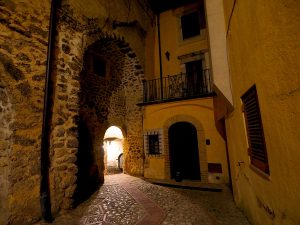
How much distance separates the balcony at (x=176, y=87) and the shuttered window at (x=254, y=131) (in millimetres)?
5294

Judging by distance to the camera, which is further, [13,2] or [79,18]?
[79,18]

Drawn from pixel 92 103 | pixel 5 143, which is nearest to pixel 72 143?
pixel 5 143

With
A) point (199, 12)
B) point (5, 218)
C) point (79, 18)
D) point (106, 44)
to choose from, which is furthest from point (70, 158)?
point (199, 12)

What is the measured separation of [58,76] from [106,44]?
12.3 ft

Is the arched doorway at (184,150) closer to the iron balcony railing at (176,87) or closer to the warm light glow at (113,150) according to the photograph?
the iron balcony railing at (176,87)

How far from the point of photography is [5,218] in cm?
318

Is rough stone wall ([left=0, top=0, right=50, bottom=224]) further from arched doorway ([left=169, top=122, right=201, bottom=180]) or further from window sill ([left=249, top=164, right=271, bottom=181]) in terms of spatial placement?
arched doorway ([left=169, top=122, right=201, bottom=180])

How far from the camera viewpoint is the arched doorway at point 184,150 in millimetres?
7543

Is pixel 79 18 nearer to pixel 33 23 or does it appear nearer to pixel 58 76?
pixel 33 23

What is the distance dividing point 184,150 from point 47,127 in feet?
18.2

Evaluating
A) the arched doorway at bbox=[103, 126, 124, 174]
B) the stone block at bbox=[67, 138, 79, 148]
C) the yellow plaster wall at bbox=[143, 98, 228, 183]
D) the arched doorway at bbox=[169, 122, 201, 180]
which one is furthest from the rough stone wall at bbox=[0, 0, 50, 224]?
the arched doorway at bbox=[103, 126, 124, 174]

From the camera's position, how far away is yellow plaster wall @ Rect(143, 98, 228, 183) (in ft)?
22.1

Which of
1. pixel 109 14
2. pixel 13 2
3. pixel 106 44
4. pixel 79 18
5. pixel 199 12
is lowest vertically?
pixel 13 2

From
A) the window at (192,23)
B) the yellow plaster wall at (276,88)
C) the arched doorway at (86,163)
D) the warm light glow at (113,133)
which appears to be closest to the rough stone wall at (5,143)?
the arched doorway at (86,163)
